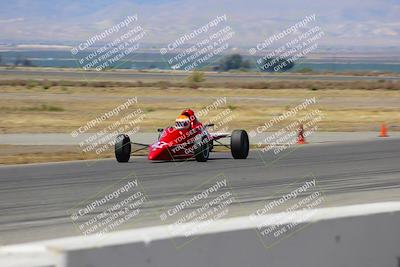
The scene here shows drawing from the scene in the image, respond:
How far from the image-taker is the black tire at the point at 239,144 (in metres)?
22.7

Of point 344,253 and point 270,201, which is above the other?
point 344,253

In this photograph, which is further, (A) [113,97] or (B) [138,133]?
(A) [113,97]

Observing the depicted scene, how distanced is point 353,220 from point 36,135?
25.6 metres

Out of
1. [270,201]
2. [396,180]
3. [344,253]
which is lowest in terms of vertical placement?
[396,180]

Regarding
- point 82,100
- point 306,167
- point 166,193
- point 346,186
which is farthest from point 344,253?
point 82,100

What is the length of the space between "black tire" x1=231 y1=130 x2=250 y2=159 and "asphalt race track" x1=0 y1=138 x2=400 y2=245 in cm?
36

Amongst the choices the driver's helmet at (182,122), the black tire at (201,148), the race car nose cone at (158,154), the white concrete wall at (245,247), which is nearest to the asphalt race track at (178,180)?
the race car nose cone at (158,154)

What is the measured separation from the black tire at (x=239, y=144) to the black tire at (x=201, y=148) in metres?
1.06

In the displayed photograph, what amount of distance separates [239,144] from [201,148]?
1541 millimetres

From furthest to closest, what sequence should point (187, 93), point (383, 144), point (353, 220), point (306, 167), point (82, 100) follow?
point (187, 93), point (82, 100), point (383, 144), point (306, 167), point (353, 220)

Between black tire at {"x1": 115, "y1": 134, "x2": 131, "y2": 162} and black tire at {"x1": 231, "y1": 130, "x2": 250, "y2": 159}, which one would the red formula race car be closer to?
black tire at {"x1": 115, "y1": 134, "x2": 131, "y2": 162}

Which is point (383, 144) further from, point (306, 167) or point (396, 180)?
point (396, 180)

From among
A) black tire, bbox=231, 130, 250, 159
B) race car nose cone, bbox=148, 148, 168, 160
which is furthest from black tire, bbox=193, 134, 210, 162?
black tire, bbox=231, 130, 250, 159

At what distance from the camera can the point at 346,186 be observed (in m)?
17.3
